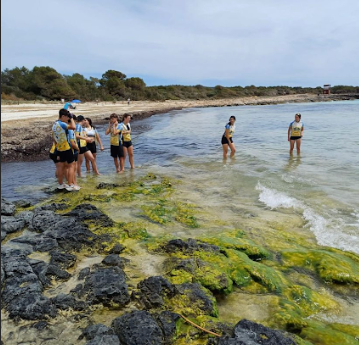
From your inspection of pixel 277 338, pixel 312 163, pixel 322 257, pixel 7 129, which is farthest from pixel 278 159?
pixel 7 129

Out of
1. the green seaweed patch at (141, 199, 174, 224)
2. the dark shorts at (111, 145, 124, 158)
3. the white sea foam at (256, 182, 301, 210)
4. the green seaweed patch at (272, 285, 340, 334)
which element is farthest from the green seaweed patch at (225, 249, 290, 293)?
the dark shorts at (111, 145, 124, 158)

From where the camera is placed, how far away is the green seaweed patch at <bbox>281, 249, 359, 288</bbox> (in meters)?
4.35

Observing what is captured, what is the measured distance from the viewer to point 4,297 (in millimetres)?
3361

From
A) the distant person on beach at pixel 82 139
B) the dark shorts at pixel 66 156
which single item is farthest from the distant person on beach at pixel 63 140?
the distant person on beach at pixel 82 139

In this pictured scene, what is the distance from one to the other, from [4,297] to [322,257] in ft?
14.9

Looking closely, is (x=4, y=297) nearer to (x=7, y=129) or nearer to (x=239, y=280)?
(x=239, y=280)

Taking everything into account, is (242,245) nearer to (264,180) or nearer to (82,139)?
(264,180)

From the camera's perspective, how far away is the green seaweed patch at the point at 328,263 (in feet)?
14.3

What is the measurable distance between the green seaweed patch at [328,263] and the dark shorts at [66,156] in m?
5.64

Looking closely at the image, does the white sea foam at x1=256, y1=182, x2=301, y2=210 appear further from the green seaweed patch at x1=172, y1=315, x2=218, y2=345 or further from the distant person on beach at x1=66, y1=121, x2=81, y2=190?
the distant person on beach at x1=66, y1=121, x2=81, y2=190

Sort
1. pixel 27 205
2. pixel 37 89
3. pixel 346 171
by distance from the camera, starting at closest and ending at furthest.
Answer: pixel 27 205 → pixel 346 171 → pixel 37 89

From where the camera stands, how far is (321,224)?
630 cm

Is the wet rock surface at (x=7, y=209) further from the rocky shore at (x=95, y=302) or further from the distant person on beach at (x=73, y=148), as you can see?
the distant person on beach at (x=73, y=148)

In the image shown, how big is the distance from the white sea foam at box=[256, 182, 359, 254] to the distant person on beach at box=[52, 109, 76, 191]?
17.2ft
